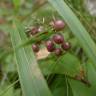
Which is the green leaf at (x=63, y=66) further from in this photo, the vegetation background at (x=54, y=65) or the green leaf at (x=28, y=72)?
the green leaf at (x=28, y=72)

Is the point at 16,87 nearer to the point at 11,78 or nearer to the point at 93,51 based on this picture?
the point at 11,78

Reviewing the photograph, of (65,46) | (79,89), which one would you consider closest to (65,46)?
(65,46)

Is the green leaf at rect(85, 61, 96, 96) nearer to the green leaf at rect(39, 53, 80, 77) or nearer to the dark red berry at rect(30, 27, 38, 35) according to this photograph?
the green leaf at rect(39, 53, 80, 77)

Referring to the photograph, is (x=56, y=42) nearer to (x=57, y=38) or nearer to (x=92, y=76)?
(x=57, y=38)

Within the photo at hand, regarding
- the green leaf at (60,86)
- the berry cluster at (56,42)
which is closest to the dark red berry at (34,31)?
the berry cluster at (56,42)

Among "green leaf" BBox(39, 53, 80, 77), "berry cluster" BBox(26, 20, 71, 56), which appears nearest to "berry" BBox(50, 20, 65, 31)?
"berry cluster" BBox(26, 20, 71, 56)

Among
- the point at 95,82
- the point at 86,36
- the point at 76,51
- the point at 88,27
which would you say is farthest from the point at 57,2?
the point at 76,51
